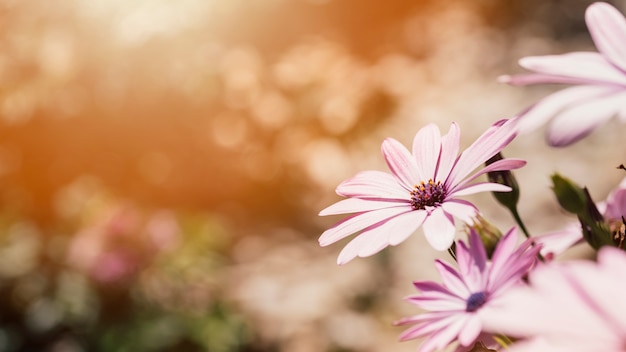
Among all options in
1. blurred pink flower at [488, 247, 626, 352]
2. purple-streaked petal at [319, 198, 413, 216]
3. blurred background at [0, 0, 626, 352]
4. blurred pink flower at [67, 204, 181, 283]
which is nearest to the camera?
blurred pink flower at [488, 247, 626, 352]

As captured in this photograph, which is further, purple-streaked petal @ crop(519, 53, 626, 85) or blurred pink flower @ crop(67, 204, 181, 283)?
blurred pink flower @ crop(67, 204, 181, 283)

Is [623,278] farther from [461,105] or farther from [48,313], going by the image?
[461,105]

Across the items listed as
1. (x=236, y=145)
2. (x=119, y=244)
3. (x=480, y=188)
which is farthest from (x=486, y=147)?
(x=236, y=145)

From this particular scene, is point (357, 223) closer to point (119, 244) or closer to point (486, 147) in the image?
point (486, 147)

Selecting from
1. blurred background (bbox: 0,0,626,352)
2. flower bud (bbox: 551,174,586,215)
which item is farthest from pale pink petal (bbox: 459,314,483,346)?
blurred background (bbox: 0,0,626,352)

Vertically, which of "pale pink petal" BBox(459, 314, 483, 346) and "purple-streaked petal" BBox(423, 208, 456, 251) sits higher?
"purple-streaked petal" BBox(423, 208, 456, 251)

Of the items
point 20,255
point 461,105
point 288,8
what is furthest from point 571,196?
point 288,8

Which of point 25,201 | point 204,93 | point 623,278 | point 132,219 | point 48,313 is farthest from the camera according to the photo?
point 204,93

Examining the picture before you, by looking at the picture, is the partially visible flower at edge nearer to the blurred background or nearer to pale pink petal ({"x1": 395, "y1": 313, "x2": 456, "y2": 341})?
pale pink petal ({"x1": 395, "y1": 313, "x2": 456, "y2": 341})

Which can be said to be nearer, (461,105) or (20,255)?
(20,255)

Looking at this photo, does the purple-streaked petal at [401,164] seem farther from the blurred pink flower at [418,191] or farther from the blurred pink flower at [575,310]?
the blurred pink flower at [575,310]
